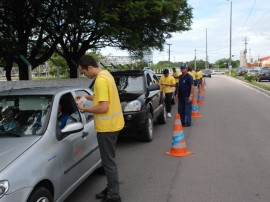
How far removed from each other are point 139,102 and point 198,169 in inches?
97.8

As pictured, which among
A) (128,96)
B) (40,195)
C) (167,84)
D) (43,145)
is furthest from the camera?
(167,84)

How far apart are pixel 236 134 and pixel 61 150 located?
6.07m

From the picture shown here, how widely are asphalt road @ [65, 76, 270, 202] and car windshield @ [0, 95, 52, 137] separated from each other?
132cm

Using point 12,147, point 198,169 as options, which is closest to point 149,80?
point 198,169

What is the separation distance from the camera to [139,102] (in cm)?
812

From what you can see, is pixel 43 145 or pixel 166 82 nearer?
pixel 43 145

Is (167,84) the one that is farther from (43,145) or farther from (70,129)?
(43,145)

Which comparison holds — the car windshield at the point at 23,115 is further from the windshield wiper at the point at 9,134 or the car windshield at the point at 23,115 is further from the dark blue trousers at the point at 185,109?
the dark blue trousers at the point at 185,109

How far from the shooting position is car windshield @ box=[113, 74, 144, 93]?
9102 mm

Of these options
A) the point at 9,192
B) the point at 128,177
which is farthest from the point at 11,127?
the point at 128,177

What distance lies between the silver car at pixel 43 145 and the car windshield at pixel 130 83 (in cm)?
370

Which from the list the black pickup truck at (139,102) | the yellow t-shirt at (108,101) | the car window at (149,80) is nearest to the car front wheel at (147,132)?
the black pickup truck at (139,102)

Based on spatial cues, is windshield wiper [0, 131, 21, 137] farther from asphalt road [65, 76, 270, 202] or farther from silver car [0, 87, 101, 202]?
asphalt road [65, 76, 270, 202]

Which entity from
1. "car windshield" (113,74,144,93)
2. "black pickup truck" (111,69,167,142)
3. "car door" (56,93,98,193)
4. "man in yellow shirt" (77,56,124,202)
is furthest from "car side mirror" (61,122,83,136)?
"car windshield" (113,74,144,93)
